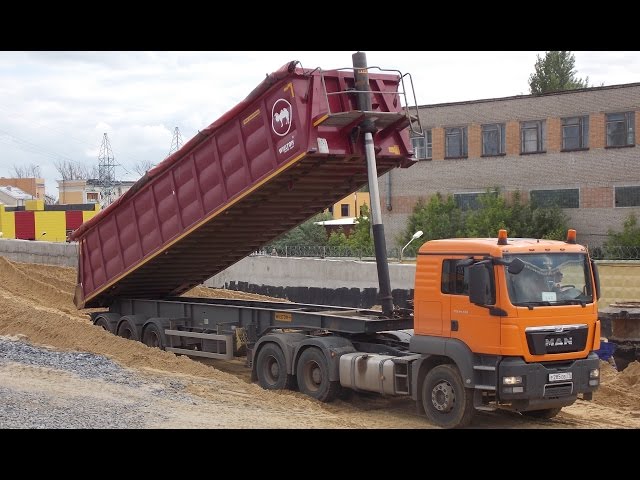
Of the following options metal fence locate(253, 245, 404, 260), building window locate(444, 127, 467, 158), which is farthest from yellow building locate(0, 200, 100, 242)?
building window locate(444, 127, 467, 158)

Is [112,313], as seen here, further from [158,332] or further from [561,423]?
[561,423]

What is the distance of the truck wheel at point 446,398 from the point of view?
10703 millimetres

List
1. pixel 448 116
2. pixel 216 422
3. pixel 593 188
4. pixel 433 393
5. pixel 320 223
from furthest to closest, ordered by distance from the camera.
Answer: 1. pixel 320 223
2. pixel 448 116
3. pixel 593 188
4. pixel 433 393
5. pixel 216 422

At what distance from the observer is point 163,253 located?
15.9 m

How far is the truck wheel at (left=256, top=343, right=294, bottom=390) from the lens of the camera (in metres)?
13.5

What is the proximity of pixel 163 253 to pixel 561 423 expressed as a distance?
7.89 metres

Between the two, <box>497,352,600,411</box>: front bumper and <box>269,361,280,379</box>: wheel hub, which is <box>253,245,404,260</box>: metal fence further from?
<box>497,352,600,411</box>: front bumper

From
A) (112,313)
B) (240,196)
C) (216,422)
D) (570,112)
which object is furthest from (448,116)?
(216,422)

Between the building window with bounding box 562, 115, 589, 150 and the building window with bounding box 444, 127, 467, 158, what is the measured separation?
514cm

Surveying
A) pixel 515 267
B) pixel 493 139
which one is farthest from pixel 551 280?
pixel 493 139

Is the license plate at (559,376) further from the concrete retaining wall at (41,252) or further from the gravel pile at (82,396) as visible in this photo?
the concrete retaining wall at (41,252)

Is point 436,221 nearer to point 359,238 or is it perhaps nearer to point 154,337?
point 359,238

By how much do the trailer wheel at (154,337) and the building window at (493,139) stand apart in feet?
86.1

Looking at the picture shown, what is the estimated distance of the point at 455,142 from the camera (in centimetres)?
4150
